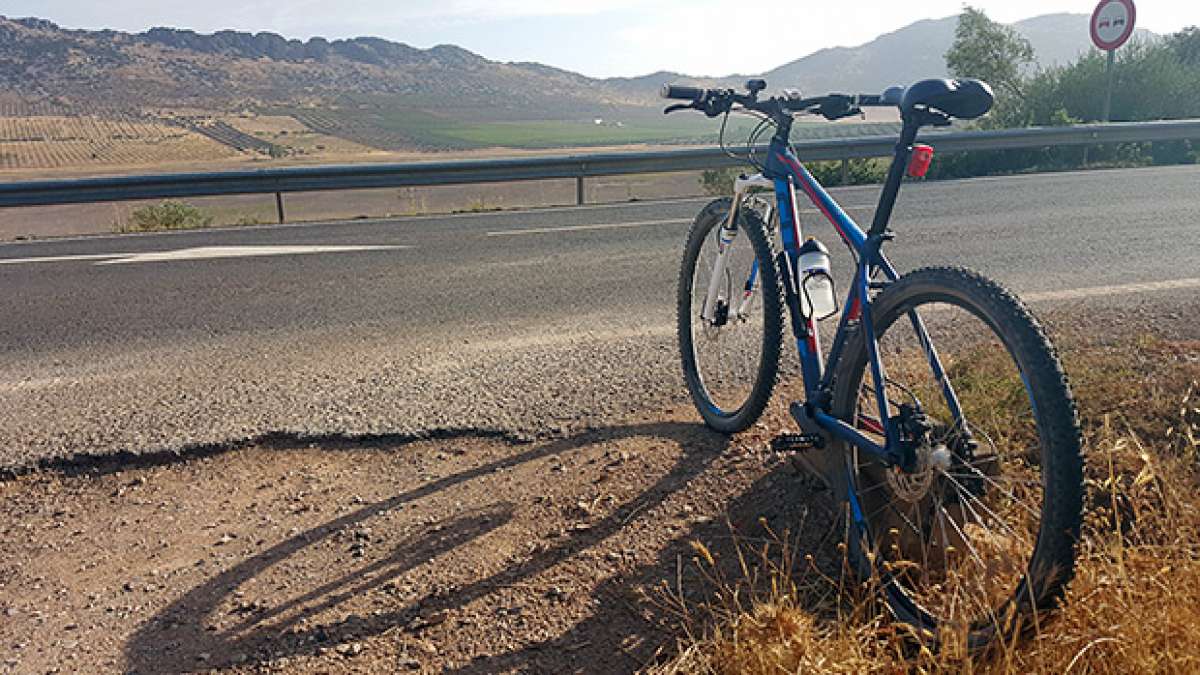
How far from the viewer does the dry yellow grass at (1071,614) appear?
74.1 inches

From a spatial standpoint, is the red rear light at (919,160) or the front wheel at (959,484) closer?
the front wheel at (959,484)

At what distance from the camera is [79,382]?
4.69 metres

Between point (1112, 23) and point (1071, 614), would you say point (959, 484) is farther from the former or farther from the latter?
point (1112, 23)

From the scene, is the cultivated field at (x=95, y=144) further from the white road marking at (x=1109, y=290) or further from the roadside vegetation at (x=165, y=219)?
the white road marking at (x=1109, y=290)

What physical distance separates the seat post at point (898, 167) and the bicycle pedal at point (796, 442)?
0.68 meters

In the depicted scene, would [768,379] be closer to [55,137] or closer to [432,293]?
[432,293]

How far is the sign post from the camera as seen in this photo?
14.6 metres

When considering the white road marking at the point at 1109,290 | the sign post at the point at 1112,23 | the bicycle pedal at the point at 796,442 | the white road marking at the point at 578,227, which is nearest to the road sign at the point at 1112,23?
the sign post at the point at 1112,23

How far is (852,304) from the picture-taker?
265 centimetres

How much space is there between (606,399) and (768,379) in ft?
3.47

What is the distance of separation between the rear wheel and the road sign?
14.3 metres

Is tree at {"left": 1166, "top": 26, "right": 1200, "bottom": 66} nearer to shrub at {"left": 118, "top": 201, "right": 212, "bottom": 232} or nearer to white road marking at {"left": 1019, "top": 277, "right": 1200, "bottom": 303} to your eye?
white road marking at {"left": 1019, "top": 277, "right": 1200, "bottom": 303}

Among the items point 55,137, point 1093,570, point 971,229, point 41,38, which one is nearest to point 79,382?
point 1093,570

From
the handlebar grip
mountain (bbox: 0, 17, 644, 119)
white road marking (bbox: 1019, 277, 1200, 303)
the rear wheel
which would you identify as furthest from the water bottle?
mountain (bbox: 0, 17, 644, 119)
